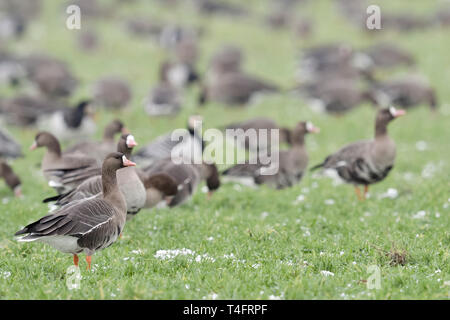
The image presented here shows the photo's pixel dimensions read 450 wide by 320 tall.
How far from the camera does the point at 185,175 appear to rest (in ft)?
42.7

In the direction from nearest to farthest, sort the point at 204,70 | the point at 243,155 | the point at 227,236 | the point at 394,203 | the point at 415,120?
the point at 227,236 → the point at 394,203 → the point at 243,155 → the point at 415,120 → the point at 204,70

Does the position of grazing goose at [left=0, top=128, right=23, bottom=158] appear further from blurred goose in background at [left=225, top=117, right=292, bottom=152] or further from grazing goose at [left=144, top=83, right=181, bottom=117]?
blurred goose in background at [left=225, top=117, right=292, bottom=152]

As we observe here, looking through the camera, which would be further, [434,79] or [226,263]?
[434,79]

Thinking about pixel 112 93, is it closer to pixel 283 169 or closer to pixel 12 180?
pixel 12 180

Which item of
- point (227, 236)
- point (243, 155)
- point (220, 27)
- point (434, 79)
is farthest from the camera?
point (220, 27)

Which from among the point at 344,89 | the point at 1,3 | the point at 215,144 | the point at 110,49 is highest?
the point at 1,3

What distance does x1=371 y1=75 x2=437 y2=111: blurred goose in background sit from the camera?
23770 millimetres

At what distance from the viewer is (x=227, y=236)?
10.5m

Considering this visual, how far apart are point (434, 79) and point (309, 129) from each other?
17161 mm

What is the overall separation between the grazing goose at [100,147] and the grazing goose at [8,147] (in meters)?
3.05

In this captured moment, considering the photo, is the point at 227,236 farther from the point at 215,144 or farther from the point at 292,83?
the point at 292,83

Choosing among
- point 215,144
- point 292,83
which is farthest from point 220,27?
point 215,144

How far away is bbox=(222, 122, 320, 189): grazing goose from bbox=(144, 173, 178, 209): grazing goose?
301 cm

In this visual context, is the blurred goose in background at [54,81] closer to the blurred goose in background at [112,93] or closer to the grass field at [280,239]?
the blurred goose in background at [112,93]
